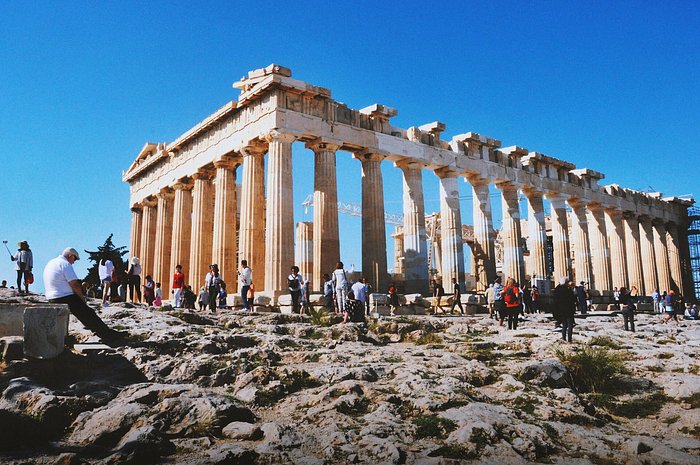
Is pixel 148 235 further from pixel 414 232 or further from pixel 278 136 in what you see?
pixel 414 232

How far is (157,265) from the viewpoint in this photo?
108ft

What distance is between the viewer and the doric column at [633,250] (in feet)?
133

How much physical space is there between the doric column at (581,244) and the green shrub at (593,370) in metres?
27.3

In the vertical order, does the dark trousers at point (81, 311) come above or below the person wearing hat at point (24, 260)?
below

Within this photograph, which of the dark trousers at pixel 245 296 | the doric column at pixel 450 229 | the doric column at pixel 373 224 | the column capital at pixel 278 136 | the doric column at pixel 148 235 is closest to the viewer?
the dark trousers at pixel 245 296

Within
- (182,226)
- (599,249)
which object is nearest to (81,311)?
(182,226)

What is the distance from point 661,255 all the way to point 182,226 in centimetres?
3380

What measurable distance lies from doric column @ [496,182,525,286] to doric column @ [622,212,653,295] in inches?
470

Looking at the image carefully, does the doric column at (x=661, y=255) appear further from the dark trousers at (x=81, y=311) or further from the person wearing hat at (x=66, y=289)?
the person wearing hat at (x=66, y=289)

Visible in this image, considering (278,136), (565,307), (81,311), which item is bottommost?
(565,307)

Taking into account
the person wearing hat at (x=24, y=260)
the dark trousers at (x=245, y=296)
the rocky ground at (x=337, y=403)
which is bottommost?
the rocky ground at (x=337, y=403)

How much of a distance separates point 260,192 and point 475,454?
20087 mm

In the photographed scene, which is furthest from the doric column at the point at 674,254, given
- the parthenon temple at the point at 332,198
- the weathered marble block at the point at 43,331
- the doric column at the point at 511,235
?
the weathered marble block at the point at 43,331

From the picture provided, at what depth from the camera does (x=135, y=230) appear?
36906 mm
